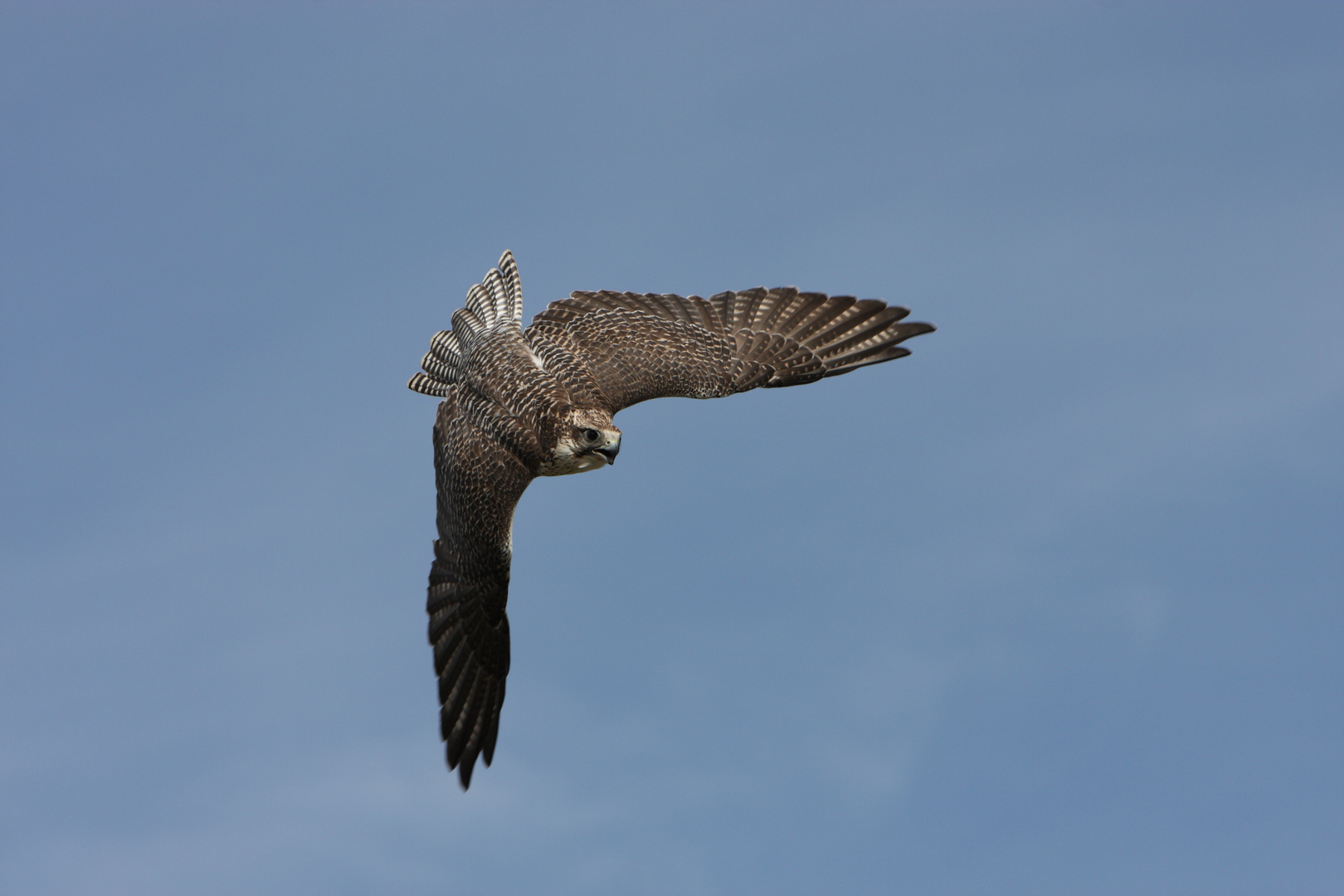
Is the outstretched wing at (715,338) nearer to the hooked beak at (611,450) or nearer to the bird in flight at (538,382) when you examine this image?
the bird in flight at (538,382)

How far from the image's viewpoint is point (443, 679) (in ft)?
63.1

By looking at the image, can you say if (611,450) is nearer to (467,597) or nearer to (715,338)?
(467,597)

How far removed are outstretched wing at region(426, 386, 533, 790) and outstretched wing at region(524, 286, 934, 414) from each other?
185 cm

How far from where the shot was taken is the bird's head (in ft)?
56.9

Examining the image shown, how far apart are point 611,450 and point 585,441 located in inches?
14.6

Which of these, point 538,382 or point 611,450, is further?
point 538,382

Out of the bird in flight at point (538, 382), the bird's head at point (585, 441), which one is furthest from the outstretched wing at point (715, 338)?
the bird's head at point (585, 441)

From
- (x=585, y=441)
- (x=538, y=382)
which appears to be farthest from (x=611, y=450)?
(x=538, y=382)

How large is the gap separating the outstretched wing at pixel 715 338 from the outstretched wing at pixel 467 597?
1.85m

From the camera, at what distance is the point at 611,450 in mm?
17406

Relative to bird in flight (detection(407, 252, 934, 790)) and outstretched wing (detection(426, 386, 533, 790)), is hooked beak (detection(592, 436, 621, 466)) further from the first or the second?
outstretched wing (detection(426, 386, 533, 790))

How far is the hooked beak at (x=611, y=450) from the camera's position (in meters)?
17.4

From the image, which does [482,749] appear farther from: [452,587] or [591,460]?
[591,460]

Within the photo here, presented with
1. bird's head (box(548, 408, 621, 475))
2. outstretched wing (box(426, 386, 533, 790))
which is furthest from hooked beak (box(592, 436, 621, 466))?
outstretched wing (box(426, 386, 533, 790))
